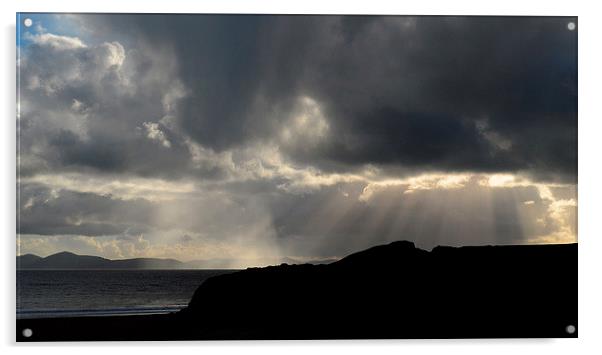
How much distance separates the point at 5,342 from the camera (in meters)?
4.33

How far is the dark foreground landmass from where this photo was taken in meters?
4.42

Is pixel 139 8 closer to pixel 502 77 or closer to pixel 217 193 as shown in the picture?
pixel 217 193

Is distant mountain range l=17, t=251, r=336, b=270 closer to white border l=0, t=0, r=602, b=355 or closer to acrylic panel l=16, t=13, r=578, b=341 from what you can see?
acrylic panel l=16, t=13, r=578, b=341

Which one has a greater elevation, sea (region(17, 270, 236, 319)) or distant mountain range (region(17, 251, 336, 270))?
distant mountain range (region(17, 251, 336, 270))

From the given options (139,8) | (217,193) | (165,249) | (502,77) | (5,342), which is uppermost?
(139,8)

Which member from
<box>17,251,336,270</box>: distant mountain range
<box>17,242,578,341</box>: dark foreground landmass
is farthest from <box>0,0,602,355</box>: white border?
<box>17,251,336,270</box>: distant mountain range

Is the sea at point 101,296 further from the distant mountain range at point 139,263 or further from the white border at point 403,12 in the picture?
the white border at point 403,12

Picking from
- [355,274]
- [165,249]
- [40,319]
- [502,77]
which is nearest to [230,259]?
[165,249]

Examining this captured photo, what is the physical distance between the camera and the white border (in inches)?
171

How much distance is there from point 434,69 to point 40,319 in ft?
9.41

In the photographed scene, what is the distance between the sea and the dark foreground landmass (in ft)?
0.25

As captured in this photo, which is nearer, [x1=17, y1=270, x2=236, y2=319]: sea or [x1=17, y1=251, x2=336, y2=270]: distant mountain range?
[x1=17, y1=270, x2=236, y2=319]: sea

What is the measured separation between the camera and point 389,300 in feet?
14.9

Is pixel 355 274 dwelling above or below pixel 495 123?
below
